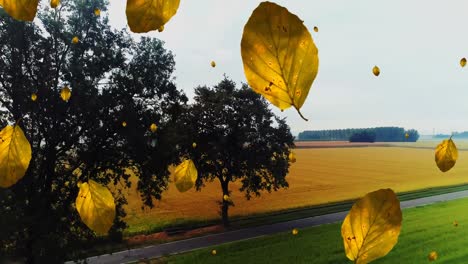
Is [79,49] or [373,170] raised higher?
[79,49]

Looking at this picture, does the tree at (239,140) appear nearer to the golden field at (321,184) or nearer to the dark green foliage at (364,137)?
the golden field at (321,184)

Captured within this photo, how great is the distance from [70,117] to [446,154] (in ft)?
57.2

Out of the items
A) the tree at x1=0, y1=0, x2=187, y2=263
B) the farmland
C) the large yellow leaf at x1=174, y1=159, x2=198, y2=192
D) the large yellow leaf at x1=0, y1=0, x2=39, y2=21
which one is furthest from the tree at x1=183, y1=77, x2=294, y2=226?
the large yellow leaf at x1=0, y1=0, x2=39, y2=21

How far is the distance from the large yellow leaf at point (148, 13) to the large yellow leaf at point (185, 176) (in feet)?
4.77

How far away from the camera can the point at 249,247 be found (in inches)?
878

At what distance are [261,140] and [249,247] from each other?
30.0ft

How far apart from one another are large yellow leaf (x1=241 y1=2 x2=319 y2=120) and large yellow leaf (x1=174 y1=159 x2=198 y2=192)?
149 centimetres

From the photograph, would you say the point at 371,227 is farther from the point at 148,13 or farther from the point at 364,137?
the point at 364,137

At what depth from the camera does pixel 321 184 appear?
5069 centimetres

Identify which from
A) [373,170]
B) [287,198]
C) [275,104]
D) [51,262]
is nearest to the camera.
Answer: [275,104]

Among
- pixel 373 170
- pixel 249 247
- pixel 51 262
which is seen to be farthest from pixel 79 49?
pixel 373 170

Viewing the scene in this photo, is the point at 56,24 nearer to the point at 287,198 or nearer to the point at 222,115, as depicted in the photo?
the point at 222,115

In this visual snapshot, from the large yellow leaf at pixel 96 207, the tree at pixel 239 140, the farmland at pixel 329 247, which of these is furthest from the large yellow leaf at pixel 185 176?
the tree at pixel 239 140

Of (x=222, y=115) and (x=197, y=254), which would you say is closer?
(x=197, y=254)
